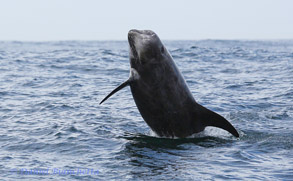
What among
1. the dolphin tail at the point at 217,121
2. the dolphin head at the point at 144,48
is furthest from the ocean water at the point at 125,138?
the dolphin head at the point at 144,48

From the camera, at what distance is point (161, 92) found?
10719 millimetres

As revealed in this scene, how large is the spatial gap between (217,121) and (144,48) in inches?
91.1

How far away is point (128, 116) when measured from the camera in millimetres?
14555

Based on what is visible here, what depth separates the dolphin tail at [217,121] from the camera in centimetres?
A: 1062

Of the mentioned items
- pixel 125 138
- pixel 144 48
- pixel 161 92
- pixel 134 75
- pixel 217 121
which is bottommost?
pixel 125 138

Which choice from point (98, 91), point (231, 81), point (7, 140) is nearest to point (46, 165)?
point (7, 140)

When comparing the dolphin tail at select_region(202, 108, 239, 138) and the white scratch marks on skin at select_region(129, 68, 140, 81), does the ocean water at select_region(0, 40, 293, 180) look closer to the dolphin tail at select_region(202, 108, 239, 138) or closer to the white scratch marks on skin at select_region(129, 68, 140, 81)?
the dolphin tail at select_region(202, 108, 239, 138)

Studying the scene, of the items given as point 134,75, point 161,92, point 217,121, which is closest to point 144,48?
point 134,75

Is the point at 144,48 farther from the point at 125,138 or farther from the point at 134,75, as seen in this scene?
the point at 125,138

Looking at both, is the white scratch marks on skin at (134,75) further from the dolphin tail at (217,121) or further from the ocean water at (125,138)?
the dolphin tail at (217,121)

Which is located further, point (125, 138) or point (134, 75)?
point (125, 138)

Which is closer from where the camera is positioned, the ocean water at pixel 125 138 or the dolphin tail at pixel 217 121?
the ocean water at pixel 125 138

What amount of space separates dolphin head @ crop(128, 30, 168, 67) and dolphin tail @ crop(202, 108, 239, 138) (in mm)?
1672

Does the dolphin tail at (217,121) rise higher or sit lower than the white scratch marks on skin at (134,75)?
lower
